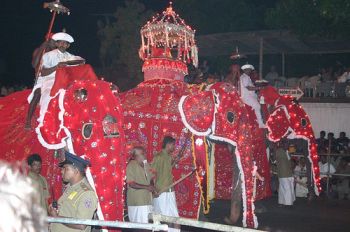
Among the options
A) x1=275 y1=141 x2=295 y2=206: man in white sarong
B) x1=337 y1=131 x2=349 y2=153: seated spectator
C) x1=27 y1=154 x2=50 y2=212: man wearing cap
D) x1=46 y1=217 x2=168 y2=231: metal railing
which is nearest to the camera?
x1=46 y1=217 x2=168 y2=231: metal railing

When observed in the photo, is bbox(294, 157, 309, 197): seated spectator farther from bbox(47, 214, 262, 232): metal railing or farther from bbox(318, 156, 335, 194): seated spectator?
bbox(47, 214, 262, 232): metal railing

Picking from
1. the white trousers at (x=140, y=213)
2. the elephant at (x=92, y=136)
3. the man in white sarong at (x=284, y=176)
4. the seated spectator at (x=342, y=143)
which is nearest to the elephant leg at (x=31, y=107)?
the elephant at (x=92, y=136)

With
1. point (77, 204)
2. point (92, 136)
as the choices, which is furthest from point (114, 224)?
point (92, 136)

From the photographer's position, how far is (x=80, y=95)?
705 cm

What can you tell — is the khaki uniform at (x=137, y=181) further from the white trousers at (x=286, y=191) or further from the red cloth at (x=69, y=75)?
the white trousers at (x=286, y=191)

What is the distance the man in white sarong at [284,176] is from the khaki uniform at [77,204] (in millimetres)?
8615

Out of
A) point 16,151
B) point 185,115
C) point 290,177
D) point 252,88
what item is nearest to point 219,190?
point 290,177

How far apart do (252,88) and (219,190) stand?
8.66ft

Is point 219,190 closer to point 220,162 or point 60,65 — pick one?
point 220,162

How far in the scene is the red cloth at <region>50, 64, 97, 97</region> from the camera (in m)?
7.16

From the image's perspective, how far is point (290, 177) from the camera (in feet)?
43.8

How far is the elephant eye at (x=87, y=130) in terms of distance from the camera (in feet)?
22.4

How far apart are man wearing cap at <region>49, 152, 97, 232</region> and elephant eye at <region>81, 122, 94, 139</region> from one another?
1380 millimetres

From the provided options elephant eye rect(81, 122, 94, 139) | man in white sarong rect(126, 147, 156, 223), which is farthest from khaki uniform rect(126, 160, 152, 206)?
elephant eye rect(81, 122, 94, 139)
